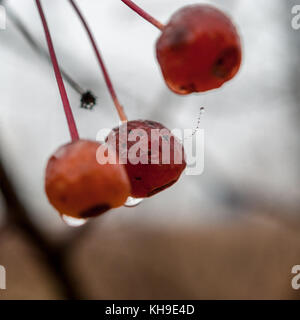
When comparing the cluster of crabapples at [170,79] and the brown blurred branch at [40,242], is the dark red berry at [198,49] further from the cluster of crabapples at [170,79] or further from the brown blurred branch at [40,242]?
the brown blurred branch at [40,242]

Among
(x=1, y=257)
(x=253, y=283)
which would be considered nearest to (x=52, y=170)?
(x=1, y=257)

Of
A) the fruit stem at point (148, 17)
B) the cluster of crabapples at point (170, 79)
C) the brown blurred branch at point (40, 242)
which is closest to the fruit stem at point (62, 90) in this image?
the cluster of crabapples at point (170, 79)

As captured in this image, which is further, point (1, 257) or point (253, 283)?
point (253, 283)

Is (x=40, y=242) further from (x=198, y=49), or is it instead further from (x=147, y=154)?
(x=198, y=49)

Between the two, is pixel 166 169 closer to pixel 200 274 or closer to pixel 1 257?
pixel 1 257

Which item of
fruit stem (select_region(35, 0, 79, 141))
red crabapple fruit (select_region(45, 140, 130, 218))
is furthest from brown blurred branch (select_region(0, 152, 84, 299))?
red crabapple fruit (select_region(45, 140, 130, 218))

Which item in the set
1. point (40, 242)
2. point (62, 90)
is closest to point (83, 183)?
point (62, 90)

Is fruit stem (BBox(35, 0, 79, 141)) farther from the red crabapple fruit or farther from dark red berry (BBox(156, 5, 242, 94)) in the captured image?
dark red berry (BBox(156, 5, 242, 94))
